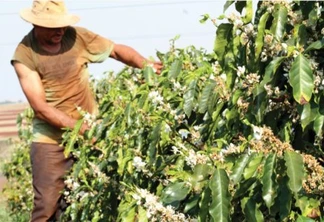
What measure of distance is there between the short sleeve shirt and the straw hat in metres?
0.13

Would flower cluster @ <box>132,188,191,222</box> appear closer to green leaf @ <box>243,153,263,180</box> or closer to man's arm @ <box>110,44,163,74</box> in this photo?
green leaf @ <box>243,153,263,180</box>

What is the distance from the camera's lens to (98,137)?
13.6 feet

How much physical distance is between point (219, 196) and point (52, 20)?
2.90 meters

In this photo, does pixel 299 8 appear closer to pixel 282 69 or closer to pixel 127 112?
pixel 282 69

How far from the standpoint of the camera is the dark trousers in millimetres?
5211

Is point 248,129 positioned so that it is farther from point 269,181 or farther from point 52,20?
point 52,20

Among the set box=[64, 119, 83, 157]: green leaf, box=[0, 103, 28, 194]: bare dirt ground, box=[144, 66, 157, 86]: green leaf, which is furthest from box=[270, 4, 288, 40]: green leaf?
box=[0, 103, 28, 194]: bare dirt ground

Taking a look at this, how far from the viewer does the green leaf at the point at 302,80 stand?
96.0 inches

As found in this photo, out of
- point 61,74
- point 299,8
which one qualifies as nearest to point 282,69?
point 299,8

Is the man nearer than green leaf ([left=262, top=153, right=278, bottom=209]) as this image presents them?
No

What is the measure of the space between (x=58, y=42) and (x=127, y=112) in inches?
65.8

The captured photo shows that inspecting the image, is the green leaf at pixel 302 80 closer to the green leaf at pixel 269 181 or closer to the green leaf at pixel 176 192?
the green leaf at pixel 269 181

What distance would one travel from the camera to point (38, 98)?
5020mm

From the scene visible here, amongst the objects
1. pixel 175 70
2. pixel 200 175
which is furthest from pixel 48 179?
pixel 200 175
